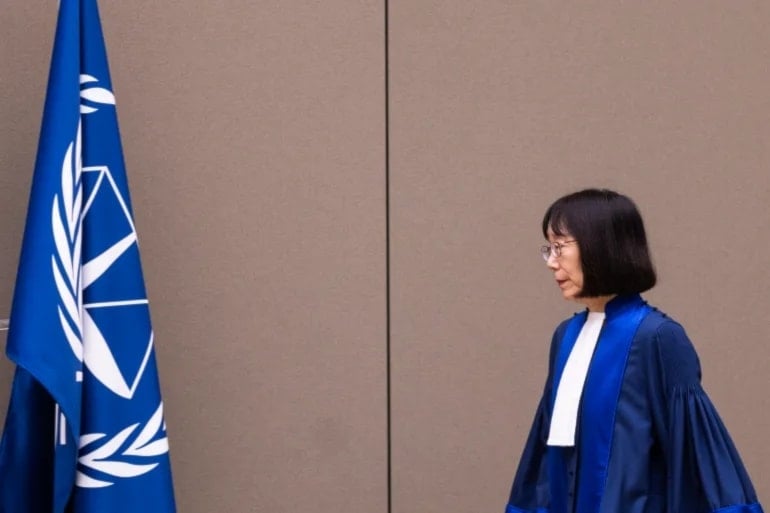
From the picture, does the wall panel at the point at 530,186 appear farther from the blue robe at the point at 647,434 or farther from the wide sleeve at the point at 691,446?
the wide sleeve at the point at 691,446

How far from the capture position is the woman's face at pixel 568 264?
10.5 ft

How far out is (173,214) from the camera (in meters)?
4.18

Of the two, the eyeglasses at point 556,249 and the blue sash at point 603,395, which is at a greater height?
the eyeglasses at point 556,249

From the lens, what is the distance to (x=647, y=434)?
3146 mm

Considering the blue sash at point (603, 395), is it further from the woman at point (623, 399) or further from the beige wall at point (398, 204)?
the beige wall at point (398, 204)

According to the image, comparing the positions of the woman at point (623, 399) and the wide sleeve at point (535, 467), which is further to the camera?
the wide sleeve at point (535, 467)

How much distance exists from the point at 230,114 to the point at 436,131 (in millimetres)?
675

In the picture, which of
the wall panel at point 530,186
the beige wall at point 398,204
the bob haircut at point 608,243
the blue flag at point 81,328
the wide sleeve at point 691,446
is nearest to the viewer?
the wide sleeve at point 691,446

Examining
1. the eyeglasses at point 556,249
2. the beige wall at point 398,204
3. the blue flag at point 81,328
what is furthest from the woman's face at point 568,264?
the beige wall at point 398,204

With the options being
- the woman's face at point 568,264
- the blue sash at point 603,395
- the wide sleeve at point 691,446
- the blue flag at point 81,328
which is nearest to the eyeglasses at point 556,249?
the woman's face at point 568,264

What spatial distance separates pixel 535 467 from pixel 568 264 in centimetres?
56

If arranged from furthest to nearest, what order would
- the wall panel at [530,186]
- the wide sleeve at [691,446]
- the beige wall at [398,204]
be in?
the wall panel at [530,186] < the beige wall at [398,204] < the wide sleeve at [691,446]

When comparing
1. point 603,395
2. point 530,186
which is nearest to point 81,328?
point 603,395

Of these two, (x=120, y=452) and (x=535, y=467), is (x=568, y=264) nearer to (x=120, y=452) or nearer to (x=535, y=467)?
(x=535, y=467)
